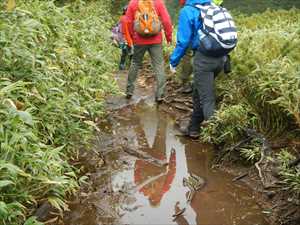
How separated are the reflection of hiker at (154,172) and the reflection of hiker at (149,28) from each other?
67.5 inches

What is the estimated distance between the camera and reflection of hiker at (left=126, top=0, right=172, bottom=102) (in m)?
7.71

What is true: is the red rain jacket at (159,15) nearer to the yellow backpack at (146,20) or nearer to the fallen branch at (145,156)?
the yellow backpack at (146,20)

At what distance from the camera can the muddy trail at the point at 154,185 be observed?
4.44m

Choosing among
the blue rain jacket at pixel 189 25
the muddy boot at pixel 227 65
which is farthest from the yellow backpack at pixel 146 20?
the muddy boot at pixel 227 65

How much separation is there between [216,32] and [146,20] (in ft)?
7.03

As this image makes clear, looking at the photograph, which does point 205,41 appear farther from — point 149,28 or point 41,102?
point 41,102

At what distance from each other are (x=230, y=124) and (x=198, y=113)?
0.90m

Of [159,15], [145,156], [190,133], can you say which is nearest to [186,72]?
[159,15]

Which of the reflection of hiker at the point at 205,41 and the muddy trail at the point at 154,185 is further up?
the reflection of hiker at the point at 205,41

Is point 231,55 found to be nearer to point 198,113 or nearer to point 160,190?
point 198,113

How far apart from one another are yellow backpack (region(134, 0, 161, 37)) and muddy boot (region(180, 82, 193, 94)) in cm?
117

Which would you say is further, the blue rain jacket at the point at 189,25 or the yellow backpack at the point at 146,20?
the yellow backpack at the point at 146,20

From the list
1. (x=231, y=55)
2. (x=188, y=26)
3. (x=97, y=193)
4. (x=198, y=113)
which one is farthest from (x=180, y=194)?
(x=231, y=55)

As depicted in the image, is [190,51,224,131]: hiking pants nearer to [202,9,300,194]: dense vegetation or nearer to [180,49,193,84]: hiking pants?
[202,9,300,194]: dense vegetation
